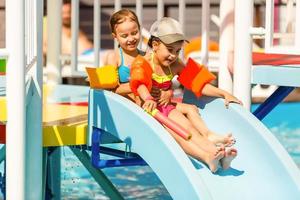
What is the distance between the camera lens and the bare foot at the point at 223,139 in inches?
150

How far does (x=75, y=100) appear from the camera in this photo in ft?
17.1

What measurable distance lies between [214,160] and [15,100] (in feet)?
3.13

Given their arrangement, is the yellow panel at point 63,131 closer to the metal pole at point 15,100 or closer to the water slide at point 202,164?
the water slide at point 202,164

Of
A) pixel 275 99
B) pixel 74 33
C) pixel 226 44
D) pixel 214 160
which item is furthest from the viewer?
pixel 74 33

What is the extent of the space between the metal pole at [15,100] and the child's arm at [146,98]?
61 cm

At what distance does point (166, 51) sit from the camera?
157 inches

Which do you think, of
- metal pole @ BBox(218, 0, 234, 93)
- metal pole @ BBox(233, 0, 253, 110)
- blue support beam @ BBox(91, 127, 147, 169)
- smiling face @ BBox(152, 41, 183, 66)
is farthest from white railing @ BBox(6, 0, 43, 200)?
metal pole @ BBox(218, 0, 234, 93)

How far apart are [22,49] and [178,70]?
40.4 inches

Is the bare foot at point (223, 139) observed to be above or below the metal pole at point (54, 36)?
below

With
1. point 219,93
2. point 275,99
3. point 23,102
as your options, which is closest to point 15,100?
point 23,102

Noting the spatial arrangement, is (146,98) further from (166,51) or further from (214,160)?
(214,160)

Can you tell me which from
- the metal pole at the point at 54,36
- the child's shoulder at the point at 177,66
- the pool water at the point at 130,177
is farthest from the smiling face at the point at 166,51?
the pool water at the point at 130,177

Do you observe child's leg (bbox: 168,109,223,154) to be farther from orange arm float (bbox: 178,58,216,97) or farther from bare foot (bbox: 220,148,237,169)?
orange arm float (bbox: 178,58,216,97)

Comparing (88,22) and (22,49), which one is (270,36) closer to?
(22,49)
